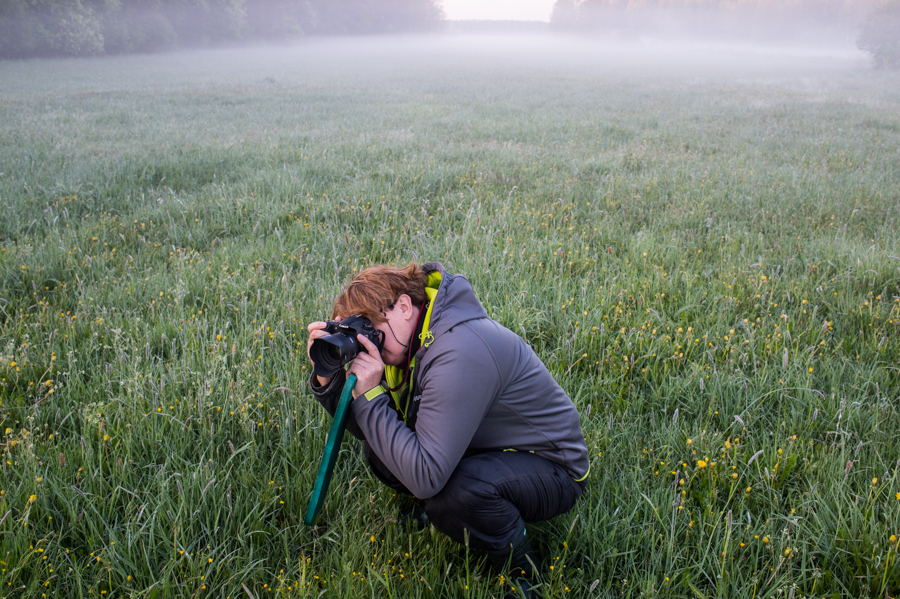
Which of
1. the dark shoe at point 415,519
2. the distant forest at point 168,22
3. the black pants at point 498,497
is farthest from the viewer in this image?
the distant forest at point 168,22

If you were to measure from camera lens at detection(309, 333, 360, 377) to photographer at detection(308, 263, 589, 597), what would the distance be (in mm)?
46

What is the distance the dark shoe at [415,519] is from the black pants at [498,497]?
19cm

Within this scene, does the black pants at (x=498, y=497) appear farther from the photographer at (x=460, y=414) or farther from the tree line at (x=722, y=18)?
the tree line at (x=722, y=18)

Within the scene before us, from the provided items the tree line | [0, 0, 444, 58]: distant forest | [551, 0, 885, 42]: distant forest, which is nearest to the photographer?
[0, 0, 444, 58]: distant forest

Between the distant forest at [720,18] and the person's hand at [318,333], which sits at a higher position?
the distant forest at [720,18]

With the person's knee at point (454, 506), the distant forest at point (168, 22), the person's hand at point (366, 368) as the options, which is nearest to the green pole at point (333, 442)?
the person's hand at point (366, 368)

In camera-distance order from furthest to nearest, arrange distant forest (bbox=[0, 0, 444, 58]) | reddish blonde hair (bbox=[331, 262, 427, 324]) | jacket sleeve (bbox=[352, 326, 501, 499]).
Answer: distant forest (bbox=[0, 0, 444, 58]) → reddish blonde hair (bbox=[331, 262, 427, 324]) → jacket sleeve (bbox=[352, 326, 501, 499])

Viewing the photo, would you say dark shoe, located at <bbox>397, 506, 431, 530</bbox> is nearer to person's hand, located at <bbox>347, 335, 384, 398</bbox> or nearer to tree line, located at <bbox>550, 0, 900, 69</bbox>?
person's hand, located at <bbox>347, 335, 384, 398</bbox>

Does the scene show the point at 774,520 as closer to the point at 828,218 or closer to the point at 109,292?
the point at 109,292

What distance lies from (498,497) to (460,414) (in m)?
0.39

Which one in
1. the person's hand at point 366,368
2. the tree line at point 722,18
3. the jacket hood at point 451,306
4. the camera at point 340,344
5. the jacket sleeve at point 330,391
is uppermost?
the tree line at point 722,18

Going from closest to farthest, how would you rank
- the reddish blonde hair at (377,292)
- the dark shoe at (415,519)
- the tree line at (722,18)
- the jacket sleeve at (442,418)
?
1. the jacket sleeve at (442,418)
2. the reddish blonde hair at (377,292)
3. the dark shoe at (415,519)
4. the tree line at (722,18)

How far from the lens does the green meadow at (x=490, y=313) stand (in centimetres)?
192

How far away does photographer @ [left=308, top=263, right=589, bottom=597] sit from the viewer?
5.75 ft
